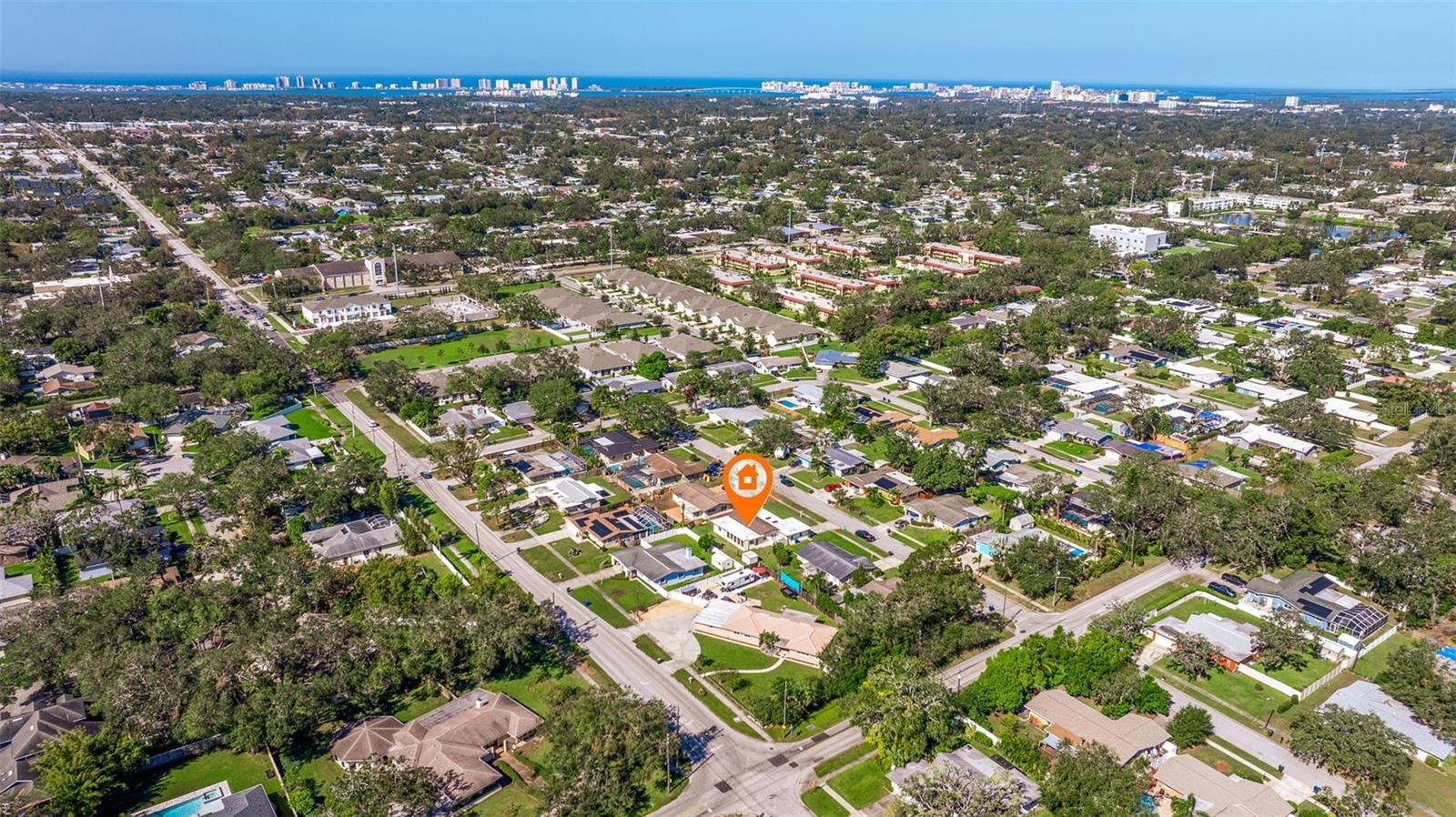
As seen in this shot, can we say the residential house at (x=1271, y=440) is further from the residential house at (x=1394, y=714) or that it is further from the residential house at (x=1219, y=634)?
the residential house at (x=1394, y=714)

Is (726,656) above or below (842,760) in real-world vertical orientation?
above

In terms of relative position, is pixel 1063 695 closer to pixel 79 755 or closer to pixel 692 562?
pixel 692 562

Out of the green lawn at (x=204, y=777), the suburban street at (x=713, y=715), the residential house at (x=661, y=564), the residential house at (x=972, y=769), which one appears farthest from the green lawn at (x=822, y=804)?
the green lawn at (x=204, y=777)

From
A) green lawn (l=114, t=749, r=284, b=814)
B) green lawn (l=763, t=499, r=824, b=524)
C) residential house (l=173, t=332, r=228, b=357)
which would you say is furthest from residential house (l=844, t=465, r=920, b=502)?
residential house (l=173, t=332, r=228, b=357)

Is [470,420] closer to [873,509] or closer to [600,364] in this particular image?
[600,364]

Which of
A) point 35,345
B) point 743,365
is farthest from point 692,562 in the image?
point 35,345

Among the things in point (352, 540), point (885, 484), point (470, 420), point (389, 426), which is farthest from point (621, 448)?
point (389, 426)

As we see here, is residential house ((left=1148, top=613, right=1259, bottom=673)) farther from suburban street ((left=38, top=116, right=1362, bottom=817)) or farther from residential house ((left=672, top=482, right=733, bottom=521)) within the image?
residential house ((left=672, top=482, right=733, bottom=521))
